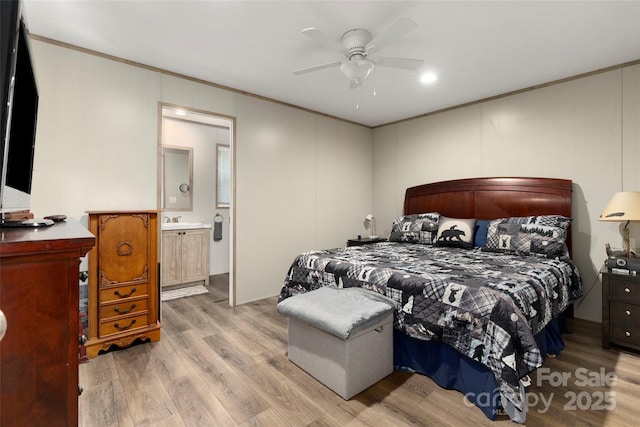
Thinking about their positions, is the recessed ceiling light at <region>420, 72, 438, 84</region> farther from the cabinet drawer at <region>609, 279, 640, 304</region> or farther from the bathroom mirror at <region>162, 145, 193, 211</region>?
the bathroom mirror at <region>162, 145, 193, 211</region>

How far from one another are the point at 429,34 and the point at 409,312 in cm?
220

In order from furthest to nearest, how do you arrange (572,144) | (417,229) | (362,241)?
(362,241), (417,229), (572,144)

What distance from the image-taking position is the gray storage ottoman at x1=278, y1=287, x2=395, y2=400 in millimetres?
1941

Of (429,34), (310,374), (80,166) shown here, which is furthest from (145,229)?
(429,34)

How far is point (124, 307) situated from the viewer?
8.67ft

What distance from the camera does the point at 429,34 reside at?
251cm

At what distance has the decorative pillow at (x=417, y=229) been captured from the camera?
153 inches

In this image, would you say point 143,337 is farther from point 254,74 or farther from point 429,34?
point 429,34

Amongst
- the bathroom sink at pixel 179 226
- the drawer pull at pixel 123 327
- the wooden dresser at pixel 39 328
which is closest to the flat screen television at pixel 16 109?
the wooden dresser at pixel 39 328

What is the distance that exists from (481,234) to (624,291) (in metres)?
1.30

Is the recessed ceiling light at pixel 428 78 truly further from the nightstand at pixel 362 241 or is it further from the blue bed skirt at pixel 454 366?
the blue bed skirt at pixel 454 366

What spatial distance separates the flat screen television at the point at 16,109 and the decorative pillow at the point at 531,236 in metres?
3.64

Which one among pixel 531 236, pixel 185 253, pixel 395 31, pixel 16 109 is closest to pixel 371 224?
pixel 531 236

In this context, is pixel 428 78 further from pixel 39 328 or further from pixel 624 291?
pixel 39 328
